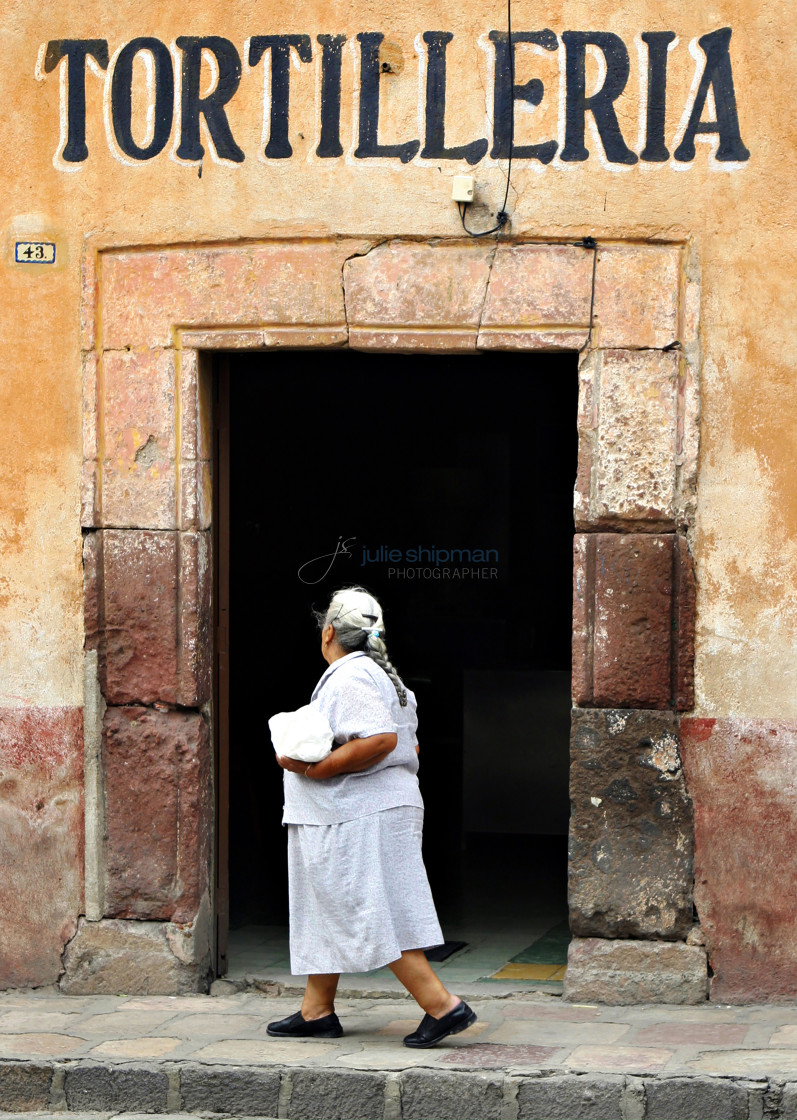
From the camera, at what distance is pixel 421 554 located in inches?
296

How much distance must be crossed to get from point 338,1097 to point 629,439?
260 centimetres

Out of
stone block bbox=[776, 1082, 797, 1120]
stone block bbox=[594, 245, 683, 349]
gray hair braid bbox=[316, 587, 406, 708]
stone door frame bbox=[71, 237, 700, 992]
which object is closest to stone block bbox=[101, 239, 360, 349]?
stone door frame bbox=[71, 237, 700, 992]

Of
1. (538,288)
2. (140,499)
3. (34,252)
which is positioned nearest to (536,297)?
(538,288)

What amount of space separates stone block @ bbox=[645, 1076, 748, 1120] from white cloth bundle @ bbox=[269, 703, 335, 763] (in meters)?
1.44

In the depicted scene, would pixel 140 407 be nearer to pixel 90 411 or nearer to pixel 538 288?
pixel 90 411

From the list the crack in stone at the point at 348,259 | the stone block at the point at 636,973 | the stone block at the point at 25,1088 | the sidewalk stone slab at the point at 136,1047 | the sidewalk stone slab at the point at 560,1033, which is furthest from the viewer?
the crack in stone at the point at 348,259

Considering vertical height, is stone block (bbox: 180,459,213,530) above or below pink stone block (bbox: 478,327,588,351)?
below

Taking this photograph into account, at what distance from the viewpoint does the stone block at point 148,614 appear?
611 centimetres

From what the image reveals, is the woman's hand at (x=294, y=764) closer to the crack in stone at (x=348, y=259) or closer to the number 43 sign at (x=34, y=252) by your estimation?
the crack in stone at (x=348, y=259)

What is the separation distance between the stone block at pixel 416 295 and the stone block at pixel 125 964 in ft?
8.07

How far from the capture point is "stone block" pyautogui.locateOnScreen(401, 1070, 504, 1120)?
15.6ft

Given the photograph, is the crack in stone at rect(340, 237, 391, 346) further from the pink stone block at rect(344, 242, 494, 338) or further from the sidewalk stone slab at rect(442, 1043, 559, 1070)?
the sidewalk stone slab at rect(442, 1043, 559, 1070)

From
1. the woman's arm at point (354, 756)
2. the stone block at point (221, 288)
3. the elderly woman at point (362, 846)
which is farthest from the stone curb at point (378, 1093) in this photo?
Result: the stone block at point (221, 288)

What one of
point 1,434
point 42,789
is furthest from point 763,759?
point 1,434
